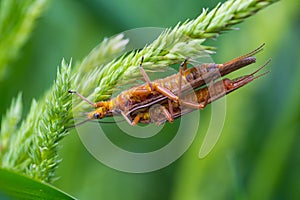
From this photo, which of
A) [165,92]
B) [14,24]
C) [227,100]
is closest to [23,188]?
[165,92]

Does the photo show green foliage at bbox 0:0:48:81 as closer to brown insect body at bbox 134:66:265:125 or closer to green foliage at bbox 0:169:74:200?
brown insect body at bbox 134:66:265:125

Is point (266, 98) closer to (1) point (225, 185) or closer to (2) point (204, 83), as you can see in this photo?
(1) point (225, 185)

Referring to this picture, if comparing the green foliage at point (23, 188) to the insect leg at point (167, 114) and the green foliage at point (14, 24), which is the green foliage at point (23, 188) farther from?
the green foliage at point (14, 24)

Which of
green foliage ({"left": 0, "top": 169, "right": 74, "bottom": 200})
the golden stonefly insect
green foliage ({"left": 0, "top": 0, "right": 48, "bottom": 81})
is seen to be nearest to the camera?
green foliage ({"left": 0, "top": 169, "right": 74, "bottom": 200})

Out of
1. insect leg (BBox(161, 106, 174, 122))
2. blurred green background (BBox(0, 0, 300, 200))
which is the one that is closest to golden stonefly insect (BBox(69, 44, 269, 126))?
insect leg (BBox(161, 106, 174, 122))

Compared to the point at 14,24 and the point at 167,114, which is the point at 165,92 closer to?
the point at 167,114

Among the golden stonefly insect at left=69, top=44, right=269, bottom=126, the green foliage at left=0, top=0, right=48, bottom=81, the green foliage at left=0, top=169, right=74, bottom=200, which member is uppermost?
the green foliage at left=0, top=0, right=48, bottom=81

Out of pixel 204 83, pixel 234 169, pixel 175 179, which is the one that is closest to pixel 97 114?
pixel 204 83
